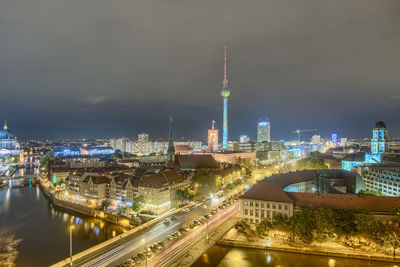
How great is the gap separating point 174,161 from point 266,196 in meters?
30.5

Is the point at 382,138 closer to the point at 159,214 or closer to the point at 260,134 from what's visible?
the point at 159,214

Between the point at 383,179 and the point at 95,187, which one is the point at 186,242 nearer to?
the point at 95,187

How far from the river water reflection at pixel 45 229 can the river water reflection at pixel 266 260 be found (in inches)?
427

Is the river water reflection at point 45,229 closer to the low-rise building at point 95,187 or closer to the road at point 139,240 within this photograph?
the low-rise building at point 95,187

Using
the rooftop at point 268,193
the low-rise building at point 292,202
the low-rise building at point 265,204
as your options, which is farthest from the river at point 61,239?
the rooftop at point 268,193

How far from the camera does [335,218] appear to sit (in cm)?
1841

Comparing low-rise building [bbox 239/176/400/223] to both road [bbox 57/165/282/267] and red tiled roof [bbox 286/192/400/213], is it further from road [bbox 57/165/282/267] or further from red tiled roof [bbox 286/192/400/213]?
road [bbox 57/165/282/267]

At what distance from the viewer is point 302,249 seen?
18359 mm

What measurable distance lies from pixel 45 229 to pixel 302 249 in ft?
78.9

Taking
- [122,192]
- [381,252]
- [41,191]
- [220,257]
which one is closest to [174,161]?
[122,192]

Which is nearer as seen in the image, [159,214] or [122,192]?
A: [159,214]

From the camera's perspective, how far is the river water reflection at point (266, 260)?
1683 cm

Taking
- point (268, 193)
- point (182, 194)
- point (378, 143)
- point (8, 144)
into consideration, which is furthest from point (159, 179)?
point (8, 144)

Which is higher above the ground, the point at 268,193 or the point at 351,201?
the point at 268,193
